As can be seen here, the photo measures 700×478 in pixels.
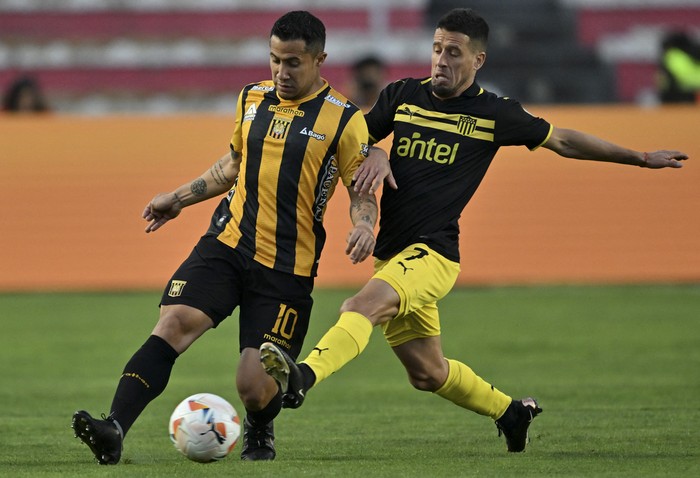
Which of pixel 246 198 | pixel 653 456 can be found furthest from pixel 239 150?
pixel 653 456

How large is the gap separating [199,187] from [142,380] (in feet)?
3.53

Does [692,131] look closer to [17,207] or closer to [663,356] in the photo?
[663,356]

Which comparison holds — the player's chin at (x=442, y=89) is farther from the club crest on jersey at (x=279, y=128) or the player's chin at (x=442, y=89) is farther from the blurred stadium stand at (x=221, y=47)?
the blurred stadium stand at (x=221, y=47)

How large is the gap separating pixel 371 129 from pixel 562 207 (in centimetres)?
748

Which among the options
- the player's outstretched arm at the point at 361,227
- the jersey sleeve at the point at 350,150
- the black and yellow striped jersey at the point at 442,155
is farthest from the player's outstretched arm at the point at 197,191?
the black and yellow striped jersey at the point at 442,155

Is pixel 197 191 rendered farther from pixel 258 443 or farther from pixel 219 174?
pixel 258 443

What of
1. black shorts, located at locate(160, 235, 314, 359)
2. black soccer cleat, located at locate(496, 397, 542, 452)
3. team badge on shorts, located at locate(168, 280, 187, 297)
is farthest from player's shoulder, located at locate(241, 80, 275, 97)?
black soccer cleat, located at locate(496, 397, 542, 452)

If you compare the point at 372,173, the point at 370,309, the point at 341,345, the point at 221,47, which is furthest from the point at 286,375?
the point at 221,47

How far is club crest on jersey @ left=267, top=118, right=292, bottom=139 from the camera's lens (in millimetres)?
6281

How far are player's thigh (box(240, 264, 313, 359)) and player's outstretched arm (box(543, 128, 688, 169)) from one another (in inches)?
57.4

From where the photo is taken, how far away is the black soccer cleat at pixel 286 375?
17.6ft

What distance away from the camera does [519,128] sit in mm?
6559

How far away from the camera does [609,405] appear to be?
8250 millimetres

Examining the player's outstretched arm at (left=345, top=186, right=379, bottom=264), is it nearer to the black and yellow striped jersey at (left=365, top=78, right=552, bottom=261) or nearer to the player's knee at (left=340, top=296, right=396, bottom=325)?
the player's knee at (left=340, top=296, right=396, bottom=325)
